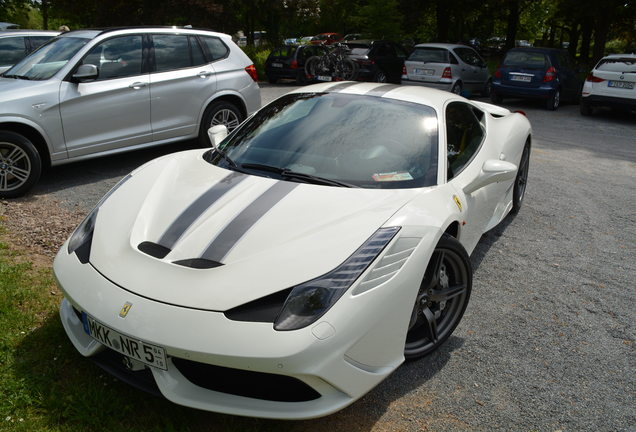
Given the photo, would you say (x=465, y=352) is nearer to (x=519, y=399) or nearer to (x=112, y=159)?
(x=519, y=399)

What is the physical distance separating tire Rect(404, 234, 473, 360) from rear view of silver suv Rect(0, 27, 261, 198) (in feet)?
15.1

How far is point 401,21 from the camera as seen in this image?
2641 cm

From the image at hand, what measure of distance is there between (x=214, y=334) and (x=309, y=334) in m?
0.39

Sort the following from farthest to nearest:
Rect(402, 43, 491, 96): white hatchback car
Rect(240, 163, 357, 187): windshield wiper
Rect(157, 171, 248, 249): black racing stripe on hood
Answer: Rect(402, 43, 491, 96): white hatchback car
Rect(240, 163, 357, 187): windshield wiper
Rect(157, 171, 248, 249): black racing stripe on hood

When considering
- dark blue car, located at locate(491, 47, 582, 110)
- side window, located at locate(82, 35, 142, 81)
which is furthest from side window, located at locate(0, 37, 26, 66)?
dark blue car, located at locate(491, 47, 582, 110)

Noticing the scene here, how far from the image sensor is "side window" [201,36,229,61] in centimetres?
766

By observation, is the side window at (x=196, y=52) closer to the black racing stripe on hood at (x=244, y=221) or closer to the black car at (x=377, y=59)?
the black racing stripe on hood at (x=244, y=221)

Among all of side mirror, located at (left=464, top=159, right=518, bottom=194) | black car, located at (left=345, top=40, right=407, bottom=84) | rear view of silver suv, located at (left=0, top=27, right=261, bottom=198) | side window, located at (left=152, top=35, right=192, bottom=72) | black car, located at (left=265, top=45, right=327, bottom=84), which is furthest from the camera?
black car, located at (left=265, top=45, right=327, bottom=84)

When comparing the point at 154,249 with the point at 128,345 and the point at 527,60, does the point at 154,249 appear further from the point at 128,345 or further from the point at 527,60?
the point at 527,60

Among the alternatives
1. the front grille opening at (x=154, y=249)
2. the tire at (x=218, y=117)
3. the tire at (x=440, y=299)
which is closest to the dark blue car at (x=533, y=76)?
the tire at (x=218, y=117)

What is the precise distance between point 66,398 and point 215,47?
5973 mm

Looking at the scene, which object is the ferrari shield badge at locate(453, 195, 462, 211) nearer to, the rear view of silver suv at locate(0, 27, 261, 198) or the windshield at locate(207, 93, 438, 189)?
the windshield at locate(207, 93, 438, 189)

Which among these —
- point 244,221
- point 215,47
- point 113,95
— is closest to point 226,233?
point 244,221

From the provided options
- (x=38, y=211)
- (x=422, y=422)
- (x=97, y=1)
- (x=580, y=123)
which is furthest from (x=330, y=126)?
(x=97, y=1)
